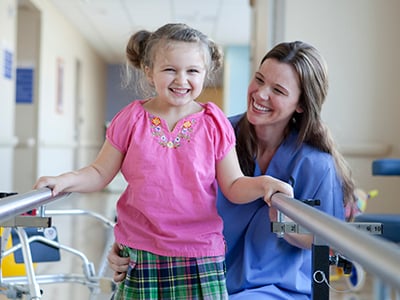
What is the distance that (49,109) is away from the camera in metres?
8.88

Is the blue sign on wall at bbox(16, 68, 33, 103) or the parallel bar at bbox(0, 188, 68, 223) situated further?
the blue sign on wall at bbox(16, 68, 33, 103)

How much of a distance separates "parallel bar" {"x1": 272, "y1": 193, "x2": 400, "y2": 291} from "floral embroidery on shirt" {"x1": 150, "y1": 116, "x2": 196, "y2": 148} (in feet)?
1.21

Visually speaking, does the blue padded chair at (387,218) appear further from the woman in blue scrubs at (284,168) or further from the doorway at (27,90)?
the doorway at (27,90)

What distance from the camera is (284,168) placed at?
169 centimetres

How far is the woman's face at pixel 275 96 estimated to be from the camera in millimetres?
1684

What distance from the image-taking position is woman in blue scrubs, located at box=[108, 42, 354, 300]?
1.63 meters

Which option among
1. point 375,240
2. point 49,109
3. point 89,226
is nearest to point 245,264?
point 375,240

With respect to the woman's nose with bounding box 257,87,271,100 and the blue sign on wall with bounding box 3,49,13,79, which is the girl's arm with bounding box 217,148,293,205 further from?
the blue sign on wall with bounding box 3,49,13,79

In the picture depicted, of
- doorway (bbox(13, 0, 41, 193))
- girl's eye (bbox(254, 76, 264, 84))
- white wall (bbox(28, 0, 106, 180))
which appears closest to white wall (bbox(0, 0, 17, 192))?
doorway (bbox(13, 0, 41, 193))

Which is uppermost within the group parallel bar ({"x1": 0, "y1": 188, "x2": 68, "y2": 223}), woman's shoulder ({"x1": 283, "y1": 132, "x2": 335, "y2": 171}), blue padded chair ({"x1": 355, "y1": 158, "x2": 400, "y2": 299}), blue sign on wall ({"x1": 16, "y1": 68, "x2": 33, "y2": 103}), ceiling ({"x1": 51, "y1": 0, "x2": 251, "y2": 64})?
ceiling ({"x1": 51, "y1": 0, "x2": 251, "y2": 64})

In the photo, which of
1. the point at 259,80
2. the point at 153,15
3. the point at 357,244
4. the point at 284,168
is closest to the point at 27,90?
the point at 153,15

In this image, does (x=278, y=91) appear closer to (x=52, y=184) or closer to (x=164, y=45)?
(x=164, y=45)

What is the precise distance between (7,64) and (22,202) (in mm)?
5485

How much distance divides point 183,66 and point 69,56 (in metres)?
9.70
